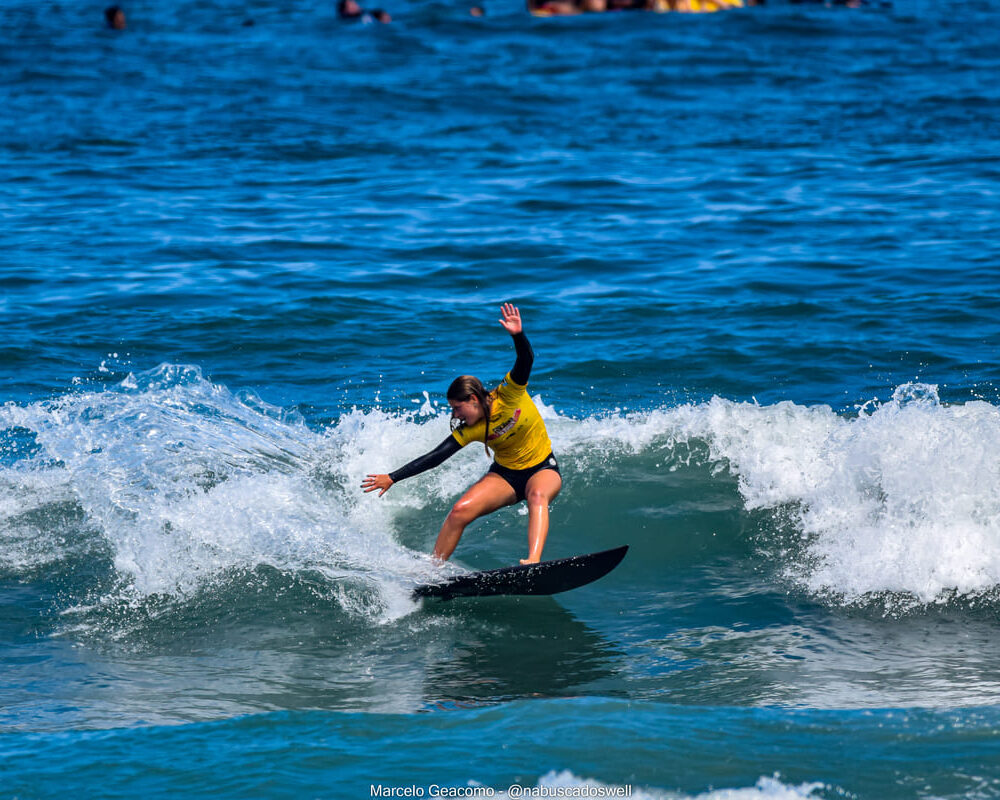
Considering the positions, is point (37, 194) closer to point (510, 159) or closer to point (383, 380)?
point (510, 159)

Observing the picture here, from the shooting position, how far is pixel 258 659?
8.33 metres

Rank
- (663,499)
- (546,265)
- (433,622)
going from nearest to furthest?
1. (433,622)
2. (663,499)
3. (546,265)

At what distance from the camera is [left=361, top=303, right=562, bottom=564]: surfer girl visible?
8.70 meters

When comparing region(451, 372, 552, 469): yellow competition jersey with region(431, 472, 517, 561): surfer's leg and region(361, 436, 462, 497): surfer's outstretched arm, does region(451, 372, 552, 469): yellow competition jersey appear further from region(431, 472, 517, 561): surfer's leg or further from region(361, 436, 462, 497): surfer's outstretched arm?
region(431, 472, 517, 561): surfer's leg

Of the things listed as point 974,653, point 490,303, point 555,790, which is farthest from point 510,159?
point 555,790

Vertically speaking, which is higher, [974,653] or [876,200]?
[876,200]

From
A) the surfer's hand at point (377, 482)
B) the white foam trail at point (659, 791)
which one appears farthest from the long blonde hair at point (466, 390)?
the white foam trail at point (659, 791)

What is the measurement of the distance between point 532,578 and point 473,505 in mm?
784

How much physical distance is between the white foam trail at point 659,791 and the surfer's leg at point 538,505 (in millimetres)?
2621

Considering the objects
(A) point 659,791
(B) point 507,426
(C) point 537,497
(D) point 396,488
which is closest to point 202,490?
(D) point 396,488

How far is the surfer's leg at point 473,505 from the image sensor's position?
9039 mm

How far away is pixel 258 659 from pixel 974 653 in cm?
494

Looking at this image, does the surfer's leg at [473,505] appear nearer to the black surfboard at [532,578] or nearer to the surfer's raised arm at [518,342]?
the black surfboard at [532,578]

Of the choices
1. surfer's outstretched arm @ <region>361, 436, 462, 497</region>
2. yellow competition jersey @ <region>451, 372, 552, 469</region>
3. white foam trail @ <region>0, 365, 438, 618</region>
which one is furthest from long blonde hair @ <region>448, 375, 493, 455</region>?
white foam trail @ <region>0, 365, 438, 618</region>
